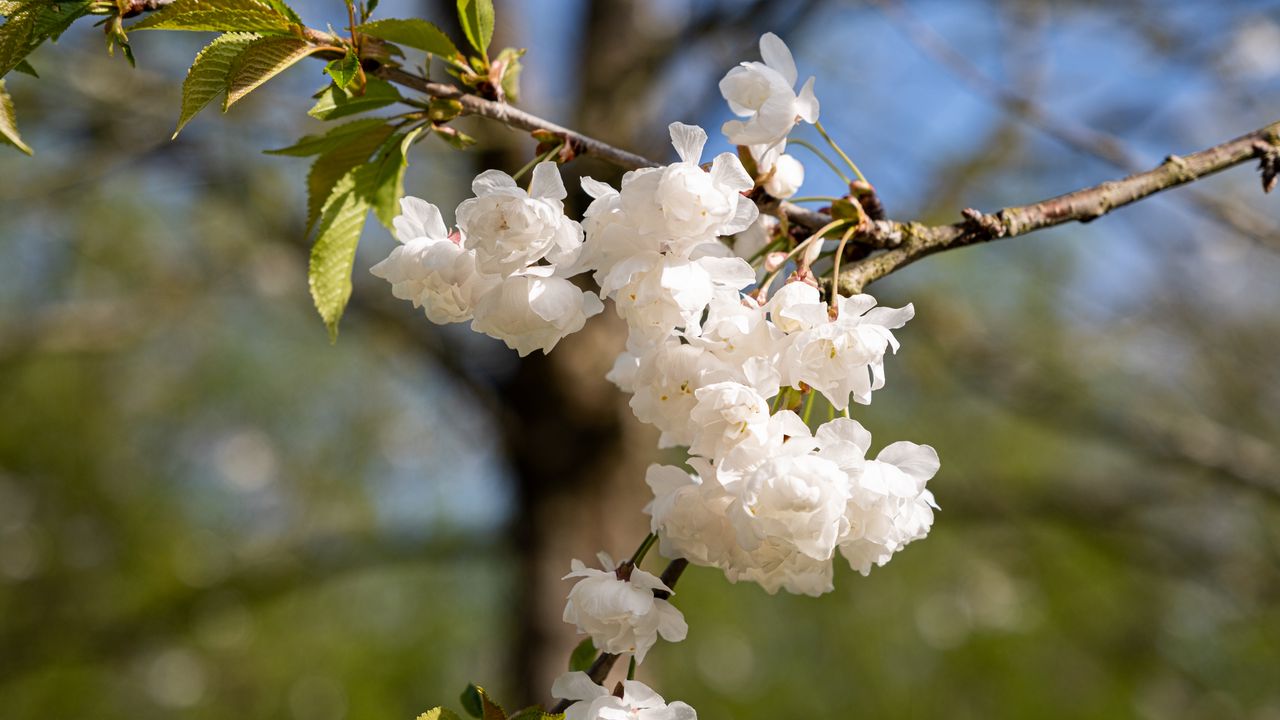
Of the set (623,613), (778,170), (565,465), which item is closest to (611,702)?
(623,613)

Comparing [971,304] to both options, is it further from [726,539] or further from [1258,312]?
[726,539]

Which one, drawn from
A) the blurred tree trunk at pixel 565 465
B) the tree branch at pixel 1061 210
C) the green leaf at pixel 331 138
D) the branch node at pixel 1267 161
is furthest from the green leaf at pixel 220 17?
the blurred tree trunk at pixel 565 465

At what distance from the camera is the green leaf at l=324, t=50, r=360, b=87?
70cm

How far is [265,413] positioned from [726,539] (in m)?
5.89

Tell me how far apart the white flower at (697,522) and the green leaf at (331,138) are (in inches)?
15.5

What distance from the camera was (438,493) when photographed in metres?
6.08

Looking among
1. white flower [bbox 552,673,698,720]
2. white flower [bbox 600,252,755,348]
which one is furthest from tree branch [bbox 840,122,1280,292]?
white flower [bbox 552,673,698,720]

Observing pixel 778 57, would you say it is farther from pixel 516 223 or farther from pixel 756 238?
pixel 516 223

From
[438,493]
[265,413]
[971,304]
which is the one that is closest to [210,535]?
[265,413]

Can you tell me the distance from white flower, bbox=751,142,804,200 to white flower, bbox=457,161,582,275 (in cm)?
17

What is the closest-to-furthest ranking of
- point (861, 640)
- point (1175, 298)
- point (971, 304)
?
point (1175, 298) → point (971, 304) → point (861, 640)

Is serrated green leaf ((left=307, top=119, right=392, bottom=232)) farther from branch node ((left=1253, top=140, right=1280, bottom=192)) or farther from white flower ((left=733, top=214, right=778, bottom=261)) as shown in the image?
branch node ((left=1253, top=140, right=1280, bottom=192))

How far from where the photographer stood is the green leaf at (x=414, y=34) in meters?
0.74

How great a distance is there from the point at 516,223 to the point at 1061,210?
49 centimetres
